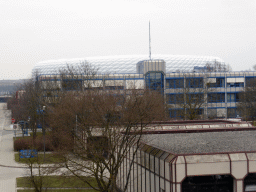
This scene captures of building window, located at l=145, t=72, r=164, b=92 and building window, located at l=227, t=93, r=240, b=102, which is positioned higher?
building window, located at l=145, t=72, r=164, b=92

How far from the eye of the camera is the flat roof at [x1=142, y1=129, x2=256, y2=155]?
1778 centimetres

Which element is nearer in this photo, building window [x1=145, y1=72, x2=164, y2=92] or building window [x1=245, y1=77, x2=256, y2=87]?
building window [x1=245, y1=77, x2=256, y2=87]

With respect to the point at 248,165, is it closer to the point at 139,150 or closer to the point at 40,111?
the point at 139,150

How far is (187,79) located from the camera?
6147 cm

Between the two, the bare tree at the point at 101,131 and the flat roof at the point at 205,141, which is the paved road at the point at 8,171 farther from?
the flat roof at the point at 205,141

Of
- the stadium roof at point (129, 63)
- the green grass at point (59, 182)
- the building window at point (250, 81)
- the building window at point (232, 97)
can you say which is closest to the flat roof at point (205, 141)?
the green grass at point (59, 182)

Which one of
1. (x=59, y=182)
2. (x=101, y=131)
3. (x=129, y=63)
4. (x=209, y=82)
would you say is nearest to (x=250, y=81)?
(x=209, y=82)

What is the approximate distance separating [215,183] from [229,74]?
2070 inches

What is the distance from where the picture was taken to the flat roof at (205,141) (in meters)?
17.8

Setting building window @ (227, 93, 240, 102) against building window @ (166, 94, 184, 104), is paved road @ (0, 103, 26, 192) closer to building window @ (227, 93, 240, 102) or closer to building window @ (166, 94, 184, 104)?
building window @ (166, 94, 184, 104)

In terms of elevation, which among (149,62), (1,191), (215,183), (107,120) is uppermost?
(149,62)

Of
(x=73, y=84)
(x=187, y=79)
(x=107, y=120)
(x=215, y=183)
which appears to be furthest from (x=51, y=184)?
(x=187, y=79)

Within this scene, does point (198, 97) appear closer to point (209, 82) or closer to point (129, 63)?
point (209, 82)

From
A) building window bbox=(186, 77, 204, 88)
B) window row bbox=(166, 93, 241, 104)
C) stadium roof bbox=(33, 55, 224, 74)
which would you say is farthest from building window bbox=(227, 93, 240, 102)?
stadium roof bbox=(33, 55, 224, 74)
